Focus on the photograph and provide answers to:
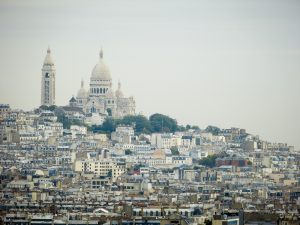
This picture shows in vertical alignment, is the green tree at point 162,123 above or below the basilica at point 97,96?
below

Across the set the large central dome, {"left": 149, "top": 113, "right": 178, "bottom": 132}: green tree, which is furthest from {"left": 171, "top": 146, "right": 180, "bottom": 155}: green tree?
the large central dome

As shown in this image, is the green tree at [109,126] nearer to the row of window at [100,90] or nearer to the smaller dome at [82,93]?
the row of window at [100,90]

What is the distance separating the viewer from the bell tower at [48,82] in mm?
150625

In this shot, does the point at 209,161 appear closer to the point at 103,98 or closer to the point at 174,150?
the point at 174,150

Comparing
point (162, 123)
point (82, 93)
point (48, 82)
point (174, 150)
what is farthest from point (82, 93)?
point (174, 150)

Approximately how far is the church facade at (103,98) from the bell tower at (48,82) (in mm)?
2377

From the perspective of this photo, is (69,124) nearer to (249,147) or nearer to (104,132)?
(104,132)

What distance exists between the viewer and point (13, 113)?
5704 inches

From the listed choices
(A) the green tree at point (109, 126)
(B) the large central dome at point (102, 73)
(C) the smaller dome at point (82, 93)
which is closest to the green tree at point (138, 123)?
(A) the green tree at point (109, 126)

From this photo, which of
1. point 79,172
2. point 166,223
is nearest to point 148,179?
point 79,172

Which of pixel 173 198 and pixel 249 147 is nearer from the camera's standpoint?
pixel 173 198

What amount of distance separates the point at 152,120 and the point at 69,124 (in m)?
5.02

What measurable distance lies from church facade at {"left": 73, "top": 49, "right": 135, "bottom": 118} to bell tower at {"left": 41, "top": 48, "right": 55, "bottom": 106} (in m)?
2.38

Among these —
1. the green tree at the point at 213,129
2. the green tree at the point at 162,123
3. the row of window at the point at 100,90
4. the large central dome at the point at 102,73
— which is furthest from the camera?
the large central dome at the point at 102,73
